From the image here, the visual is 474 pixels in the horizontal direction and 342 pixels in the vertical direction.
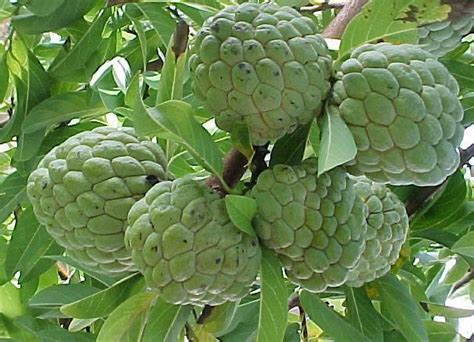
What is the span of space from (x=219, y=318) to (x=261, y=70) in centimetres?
51

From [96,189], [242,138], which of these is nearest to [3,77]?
[96,189]

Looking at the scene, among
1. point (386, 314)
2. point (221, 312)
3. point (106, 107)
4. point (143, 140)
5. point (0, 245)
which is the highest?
point (143, 140)

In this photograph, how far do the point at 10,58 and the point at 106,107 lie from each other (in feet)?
0.82

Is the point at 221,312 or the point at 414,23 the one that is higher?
the point at 414,23

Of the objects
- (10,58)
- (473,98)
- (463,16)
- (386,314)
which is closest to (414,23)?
(463,16)

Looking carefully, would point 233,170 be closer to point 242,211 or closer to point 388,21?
point 242,211

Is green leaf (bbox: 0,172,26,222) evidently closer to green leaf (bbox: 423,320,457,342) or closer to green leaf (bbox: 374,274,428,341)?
green leaf (bbox: 374,274,428,341)

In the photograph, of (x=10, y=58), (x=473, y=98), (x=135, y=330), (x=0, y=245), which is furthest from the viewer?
(x=0, y=245)

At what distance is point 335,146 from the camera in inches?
42.2

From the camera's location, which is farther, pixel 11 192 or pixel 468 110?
pixel 11 192

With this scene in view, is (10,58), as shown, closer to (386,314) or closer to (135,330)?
(135,330)

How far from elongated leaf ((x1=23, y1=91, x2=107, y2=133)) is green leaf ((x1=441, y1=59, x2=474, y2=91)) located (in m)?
0.71

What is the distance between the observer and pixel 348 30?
1.25 m

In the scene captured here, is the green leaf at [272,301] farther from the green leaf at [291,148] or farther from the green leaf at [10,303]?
the green leaf at [10,303]
